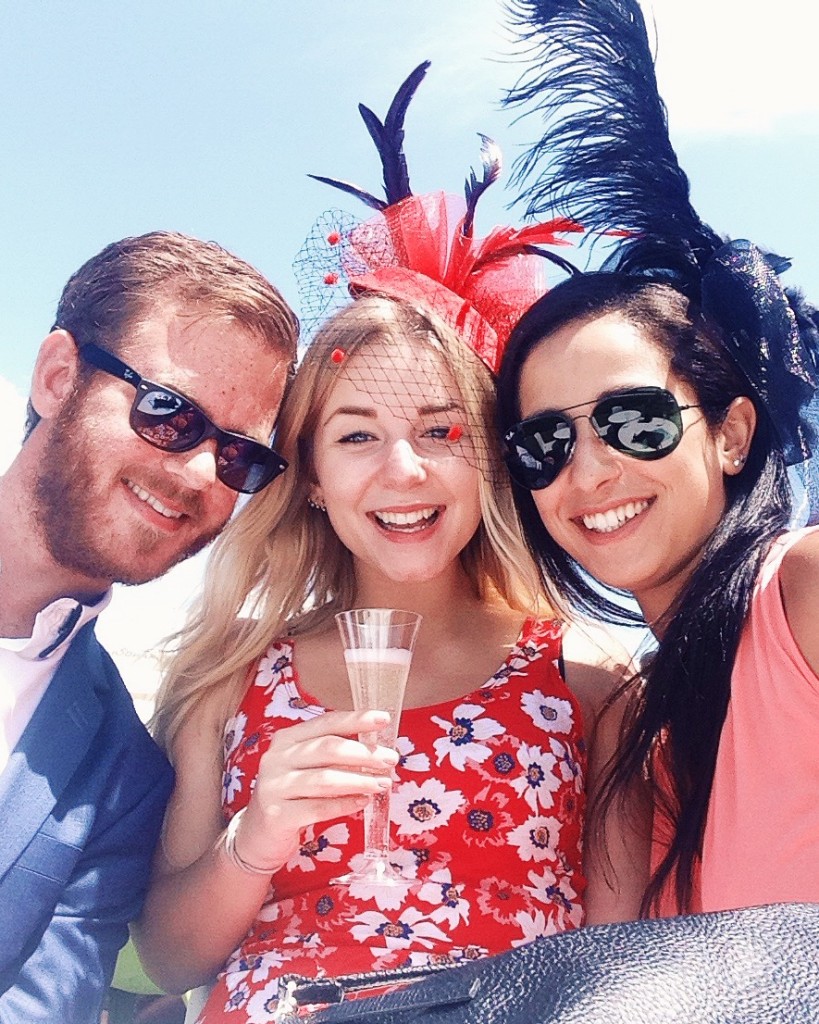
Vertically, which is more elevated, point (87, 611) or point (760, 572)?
point (760, 572)

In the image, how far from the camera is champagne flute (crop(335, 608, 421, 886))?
2.36 metres

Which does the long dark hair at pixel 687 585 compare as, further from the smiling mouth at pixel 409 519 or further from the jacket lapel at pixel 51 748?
the jacket lapel at pixel 51 748

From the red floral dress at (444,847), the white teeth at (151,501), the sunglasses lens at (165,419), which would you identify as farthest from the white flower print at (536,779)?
the sunglasses lens at (165,419)

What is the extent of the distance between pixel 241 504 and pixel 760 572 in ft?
6.50

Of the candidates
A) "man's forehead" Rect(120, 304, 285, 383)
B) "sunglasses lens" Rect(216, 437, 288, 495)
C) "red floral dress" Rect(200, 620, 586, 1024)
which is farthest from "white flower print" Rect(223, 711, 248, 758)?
"man's forehead" Rect(120, 304, 285, 383)

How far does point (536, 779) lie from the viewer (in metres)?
2.93

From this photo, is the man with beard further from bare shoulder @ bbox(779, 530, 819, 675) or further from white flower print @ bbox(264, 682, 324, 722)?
bare shoulder @ bbox(779, 530, 819, 675)

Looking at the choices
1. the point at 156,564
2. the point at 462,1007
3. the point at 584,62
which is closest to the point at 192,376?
the point at 156,564

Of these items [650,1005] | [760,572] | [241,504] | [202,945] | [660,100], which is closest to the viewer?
[650,1005]

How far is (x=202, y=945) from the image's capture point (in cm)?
277

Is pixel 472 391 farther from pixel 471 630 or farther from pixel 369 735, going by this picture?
pixel 369 735

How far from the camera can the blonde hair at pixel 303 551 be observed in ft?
10.7

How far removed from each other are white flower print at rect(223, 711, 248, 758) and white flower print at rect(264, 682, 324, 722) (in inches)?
3.5

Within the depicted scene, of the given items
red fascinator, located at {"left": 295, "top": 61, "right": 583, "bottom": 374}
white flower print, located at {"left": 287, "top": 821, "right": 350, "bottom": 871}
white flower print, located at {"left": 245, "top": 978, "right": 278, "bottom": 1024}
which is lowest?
white flower print, located at {"left": 245, "top": 978, "right": 278, "bottom": 1024}
